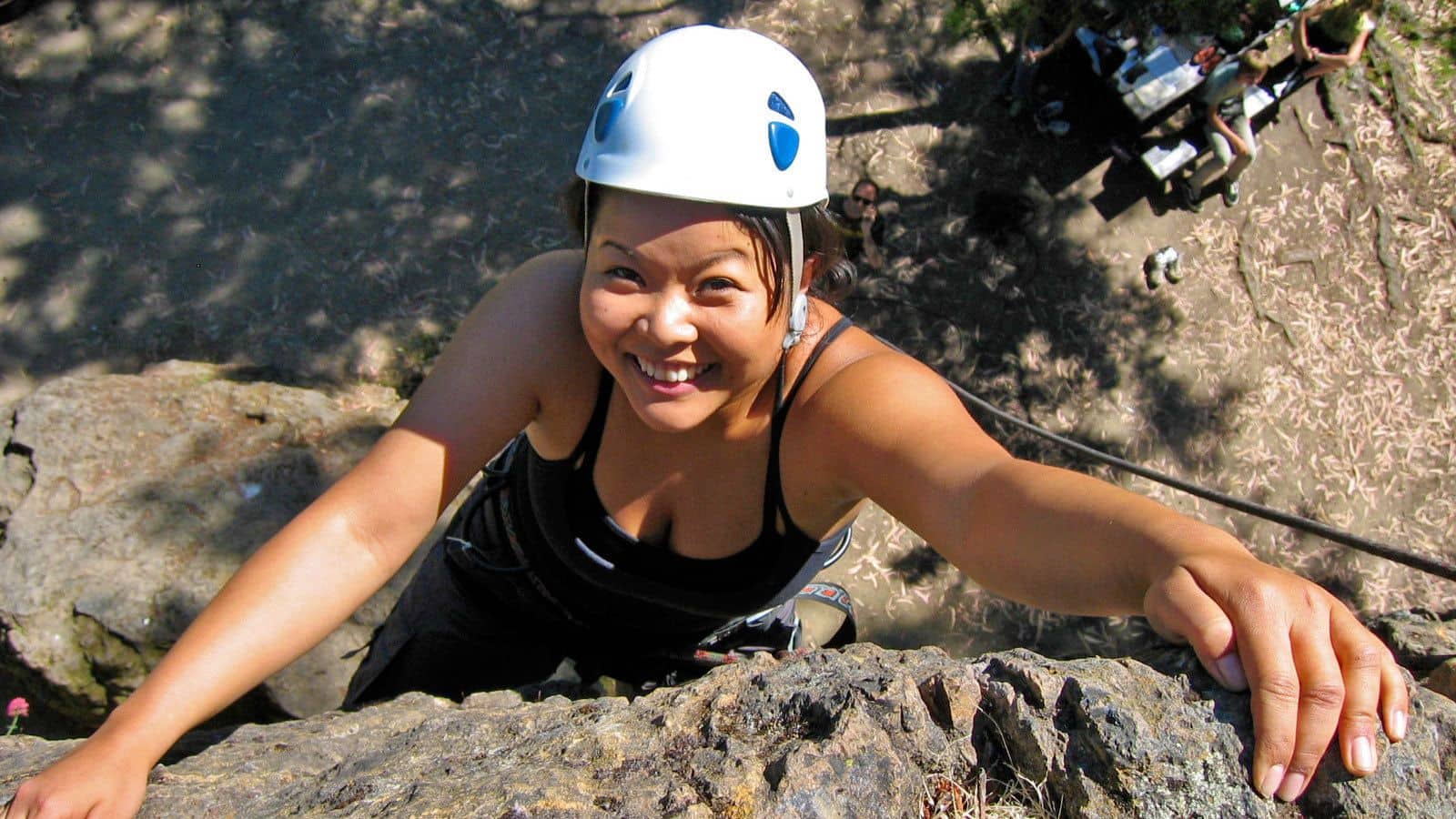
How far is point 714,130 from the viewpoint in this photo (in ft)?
6.16

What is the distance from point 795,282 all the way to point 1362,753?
4.17 feet

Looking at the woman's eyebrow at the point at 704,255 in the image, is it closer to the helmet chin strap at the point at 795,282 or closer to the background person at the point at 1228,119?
the helmet chin strap at the point at 795,282

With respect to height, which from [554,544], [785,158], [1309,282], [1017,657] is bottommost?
[1309,282]

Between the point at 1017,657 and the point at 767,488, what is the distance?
0.85m

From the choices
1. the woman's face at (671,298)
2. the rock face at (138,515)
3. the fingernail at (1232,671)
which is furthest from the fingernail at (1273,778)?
the rock face at (138,515)

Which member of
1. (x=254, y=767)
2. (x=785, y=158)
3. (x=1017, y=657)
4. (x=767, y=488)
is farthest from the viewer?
(x=767, y=488)

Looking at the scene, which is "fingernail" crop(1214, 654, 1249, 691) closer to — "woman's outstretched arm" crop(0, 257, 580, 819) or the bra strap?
the bra strap

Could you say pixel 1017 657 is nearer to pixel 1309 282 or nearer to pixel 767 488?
pixel 767 488

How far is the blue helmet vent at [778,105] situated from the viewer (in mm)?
1985

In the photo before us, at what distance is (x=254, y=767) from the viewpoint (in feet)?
5.83

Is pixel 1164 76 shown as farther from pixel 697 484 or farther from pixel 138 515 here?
pixel 138 515

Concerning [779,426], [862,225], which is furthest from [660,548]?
[862,225]

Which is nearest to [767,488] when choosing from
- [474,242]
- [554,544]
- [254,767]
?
[554,544]

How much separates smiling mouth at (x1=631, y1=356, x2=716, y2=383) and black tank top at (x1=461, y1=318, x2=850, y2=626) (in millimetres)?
350
